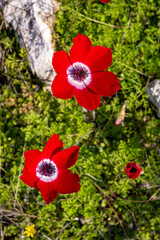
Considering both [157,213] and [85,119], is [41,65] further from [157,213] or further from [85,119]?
[157,213]

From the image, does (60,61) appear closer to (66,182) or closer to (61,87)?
(61,87)

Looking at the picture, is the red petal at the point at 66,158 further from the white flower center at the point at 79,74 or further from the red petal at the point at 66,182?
the white flower center at the point at 79,74

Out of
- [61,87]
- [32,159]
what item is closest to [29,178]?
[32,159]

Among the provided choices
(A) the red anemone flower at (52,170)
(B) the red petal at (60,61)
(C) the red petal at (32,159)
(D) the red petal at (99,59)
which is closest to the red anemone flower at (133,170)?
(A) the red anemone flower at (52,170)

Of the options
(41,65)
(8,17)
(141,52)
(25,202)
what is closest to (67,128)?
(41,65)

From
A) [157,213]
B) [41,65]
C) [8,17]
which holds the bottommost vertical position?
[157,213]
